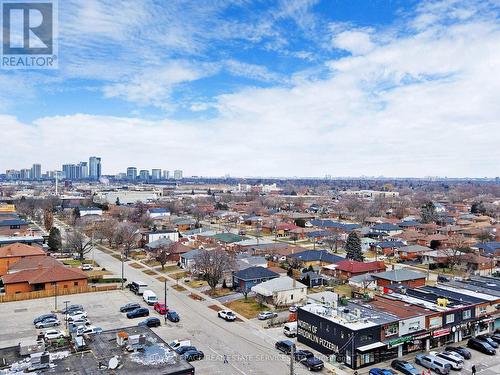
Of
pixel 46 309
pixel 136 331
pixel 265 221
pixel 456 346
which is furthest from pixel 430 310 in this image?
pixel 265 221

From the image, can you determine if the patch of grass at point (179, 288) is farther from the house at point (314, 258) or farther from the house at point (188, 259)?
the house at point (314, 258)

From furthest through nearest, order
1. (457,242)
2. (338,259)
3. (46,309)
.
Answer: (457,242) → (338,259) → (46,309)

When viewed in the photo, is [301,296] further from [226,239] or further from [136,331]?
[226,239]

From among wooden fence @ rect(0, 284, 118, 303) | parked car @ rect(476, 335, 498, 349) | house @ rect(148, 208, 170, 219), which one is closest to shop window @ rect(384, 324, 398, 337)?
parked car @ rect(476, 335, 498, 349)

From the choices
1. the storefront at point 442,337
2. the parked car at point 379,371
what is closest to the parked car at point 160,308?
the parked car at point 379,371

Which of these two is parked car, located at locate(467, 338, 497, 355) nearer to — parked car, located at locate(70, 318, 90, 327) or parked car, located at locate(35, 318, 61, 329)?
parked car, located at locate(70, 318, 90, 327)

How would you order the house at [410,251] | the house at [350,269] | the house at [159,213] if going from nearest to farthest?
the house at [350,269]
the house at [410,251]
the house at [159,213]
